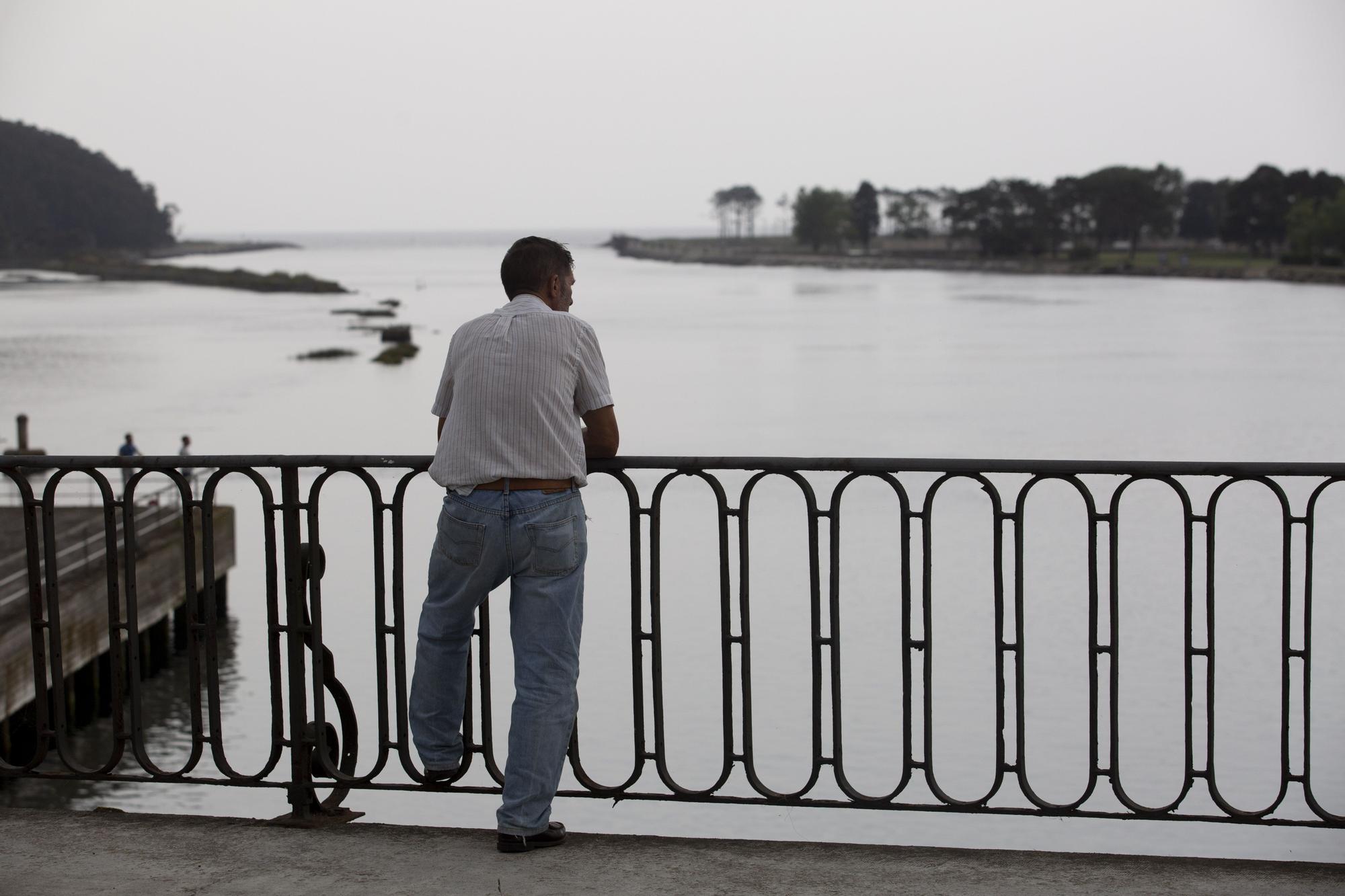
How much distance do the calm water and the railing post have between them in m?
14.0

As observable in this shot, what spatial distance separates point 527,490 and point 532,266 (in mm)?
710

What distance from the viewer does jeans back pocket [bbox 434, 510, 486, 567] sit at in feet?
14.7

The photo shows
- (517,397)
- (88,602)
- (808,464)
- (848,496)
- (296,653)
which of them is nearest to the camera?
(517,397)

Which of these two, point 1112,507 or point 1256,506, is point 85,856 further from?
point 1256,506

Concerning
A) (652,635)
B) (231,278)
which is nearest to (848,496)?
(652,635)

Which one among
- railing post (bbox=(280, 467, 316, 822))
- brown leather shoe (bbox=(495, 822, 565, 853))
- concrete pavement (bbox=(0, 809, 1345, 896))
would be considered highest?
railing post (bbox=(280, 467, 316, 822))

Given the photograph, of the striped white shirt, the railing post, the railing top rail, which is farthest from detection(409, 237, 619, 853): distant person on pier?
the railing post

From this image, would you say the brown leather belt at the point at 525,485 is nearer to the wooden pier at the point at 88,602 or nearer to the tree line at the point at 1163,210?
the wooden pier at the point at 88,602

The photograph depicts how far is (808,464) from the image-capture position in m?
4.84

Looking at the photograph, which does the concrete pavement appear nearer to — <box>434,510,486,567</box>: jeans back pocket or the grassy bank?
<box>434,510,486,567</box>: jeans back pocket

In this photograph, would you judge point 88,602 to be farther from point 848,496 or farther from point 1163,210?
point 1163,210

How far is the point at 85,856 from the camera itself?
15.1ft

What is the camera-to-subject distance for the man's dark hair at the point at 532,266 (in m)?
4.56

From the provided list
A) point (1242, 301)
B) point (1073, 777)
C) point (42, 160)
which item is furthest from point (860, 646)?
point (42, 160)
